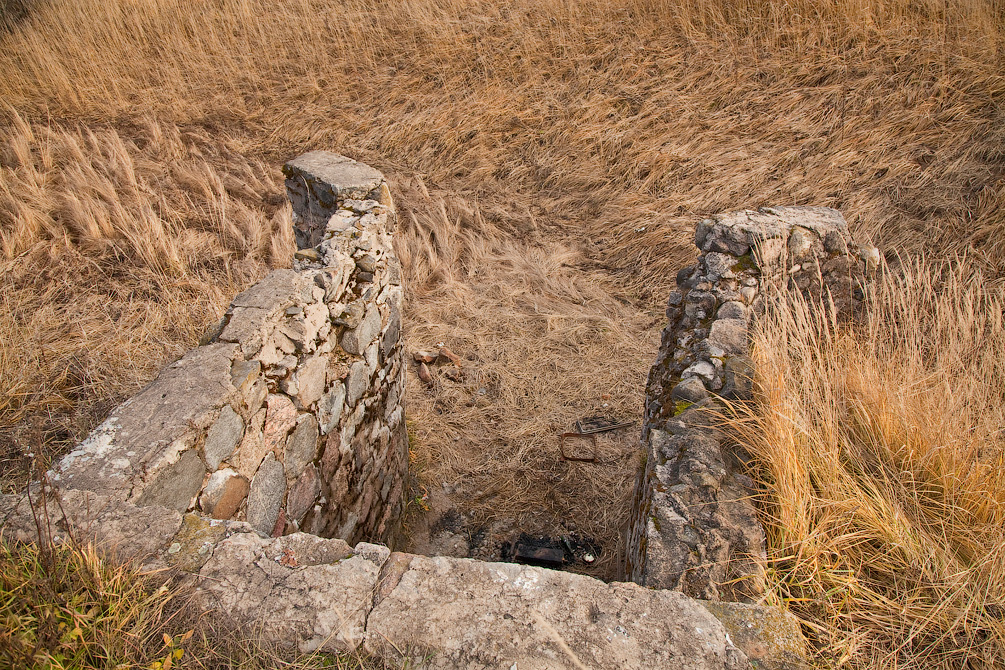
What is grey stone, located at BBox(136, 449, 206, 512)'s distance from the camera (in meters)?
1.65

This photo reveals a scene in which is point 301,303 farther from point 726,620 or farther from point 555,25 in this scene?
point 555,25

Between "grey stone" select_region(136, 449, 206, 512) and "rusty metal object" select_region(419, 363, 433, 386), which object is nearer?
"grey stone" select_region(136, 449, 206, 512)

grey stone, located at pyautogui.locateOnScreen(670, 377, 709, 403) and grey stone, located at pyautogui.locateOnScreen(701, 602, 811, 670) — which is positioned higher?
grey stone, located at pyautogui.locateOnScreen(701, 602, 811, 670)

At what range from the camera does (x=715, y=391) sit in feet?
7.87

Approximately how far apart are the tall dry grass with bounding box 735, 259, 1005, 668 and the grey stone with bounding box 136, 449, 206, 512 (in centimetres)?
171

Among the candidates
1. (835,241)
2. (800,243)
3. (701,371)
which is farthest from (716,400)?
(835,241)

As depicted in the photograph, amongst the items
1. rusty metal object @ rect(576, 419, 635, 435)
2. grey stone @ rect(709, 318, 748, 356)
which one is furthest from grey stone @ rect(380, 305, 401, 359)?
grey stone @ rect(709, 318, 748, 356)

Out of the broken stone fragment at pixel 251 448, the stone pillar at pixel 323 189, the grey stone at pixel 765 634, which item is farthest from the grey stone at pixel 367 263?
the grey stone at pixel 765 634

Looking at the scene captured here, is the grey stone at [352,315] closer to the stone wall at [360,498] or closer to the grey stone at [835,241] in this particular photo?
the stone wall at [360,498]

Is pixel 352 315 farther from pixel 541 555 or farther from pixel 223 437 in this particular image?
pixel 541 555

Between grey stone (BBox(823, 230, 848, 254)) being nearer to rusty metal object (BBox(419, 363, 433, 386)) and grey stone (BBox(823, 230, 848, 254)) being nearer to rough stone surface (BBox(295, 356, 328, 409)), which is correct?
rough stone surface (BBox(295, 356, 328, 409))

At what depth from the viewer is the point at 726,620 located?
4.63 ft

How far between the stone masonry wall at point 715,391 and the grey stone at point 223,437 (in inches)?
55.9

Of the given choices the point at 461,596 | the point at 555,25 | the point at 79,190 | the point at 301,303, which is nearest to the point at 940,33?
the point at 555,25
